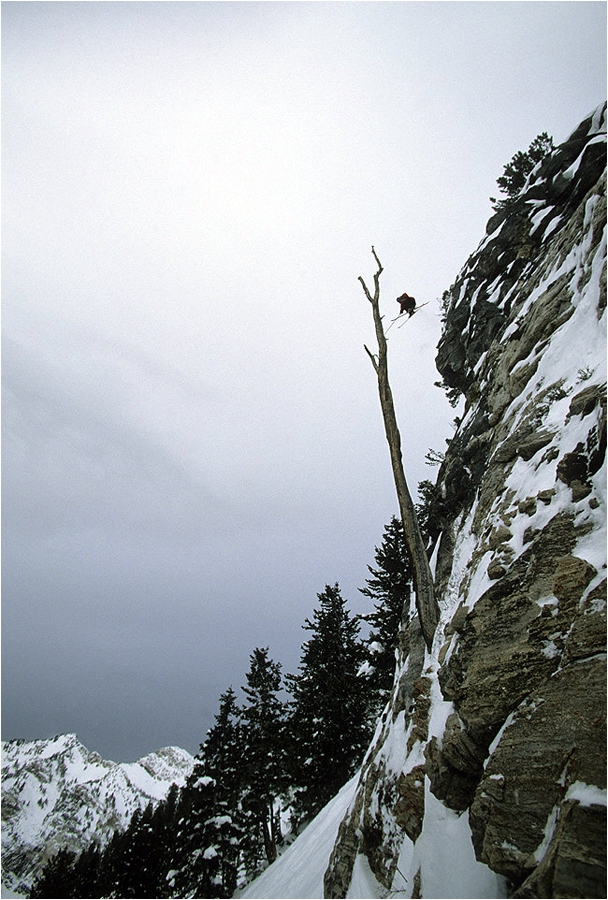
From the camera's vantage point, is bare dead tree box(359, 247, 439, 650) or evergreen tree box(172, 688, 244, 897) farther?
evergreen tree box(172, 688, 244, 897)

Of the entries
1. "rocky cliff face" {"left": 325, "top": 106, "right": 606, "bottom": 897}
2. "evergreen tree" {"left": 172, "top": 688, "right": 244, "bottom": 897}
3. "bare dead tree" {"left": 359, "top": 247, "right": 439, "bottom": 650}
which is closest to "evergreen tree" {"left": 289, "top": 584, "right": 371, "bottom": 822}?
"evergreen tree" {"left": 172, "top": 688, "right": 244, "bottom": 897}

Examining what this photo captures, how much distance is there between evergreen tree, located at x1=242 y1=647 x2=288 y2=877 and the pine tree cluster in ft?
0.21

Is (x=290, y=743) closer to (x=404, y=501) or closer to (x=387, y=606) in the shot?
(x=387, y=606)

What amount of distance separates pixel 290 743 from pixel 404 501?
64.1ft

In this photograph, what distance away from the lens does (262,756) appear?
24984 mm

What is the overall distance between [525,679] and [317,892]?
27.8 feet

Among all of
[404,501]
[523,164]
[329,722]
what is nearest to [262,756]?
[329,722]

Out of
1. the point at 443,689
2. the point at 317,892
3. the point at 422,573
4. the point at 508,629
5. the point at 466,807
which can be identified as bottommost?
the point at 317,892

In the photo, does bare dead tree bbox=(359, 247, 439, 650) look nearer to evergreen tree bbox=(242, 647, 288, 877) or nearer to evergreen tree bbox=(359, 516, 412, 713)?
evergreen tree bbox=(359, 516, 412, 713)

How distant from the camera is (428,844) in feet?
18.3

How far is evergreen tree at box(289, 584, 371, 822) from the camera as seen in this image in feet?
63.4

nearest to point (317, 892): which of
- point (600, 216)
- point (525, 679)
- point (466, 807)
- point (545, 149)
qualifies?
point (466, 807)

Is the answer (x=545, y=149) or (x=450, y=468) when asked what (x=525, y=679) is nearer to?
(x=450, y=468)

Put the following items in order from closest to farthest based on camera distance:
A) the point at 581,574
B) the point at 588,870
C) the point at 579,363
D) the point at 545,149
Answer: the point at 588,870
the point at 581,574
the point at 579,363
the point at 545,149
